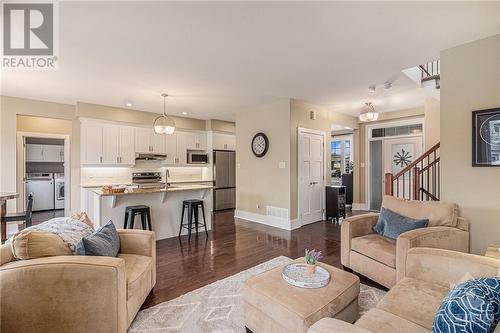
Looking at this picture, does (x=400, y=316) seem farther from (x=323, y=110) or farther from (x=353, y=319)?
(x=323, y=110)

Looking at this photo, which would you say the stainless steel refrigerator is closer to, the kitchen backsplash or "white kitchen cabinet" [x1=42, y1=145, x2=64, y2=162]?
the kitchen backsplash

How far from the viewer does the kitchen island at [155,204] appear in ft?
12.6

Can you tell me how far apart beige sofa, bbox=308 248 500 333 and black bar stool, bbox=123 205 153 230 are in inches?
132

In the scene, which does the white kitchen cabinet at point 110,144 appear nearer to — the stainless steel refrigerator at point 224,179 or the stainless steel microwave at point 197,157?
the stainless steel microwave at point 197,157

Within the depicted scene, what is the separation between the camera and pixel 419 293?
1.64 metres

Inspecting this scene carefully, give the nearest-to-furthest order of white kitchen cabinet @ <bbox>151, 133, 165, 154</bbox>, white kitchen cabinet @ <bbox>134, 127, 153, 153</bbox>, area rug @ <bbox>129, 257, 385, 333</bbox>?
1. area rug @ <bbox>129, 257, 385, 333</bbox>
2. white kitchen cabinet @ <bbox>134, 127, 153, 153</bbox>
3. white kitchen cabinet @ <bbox>151, 133, 165, 154</bbox>

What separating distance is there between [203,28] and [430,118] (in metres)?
4.84

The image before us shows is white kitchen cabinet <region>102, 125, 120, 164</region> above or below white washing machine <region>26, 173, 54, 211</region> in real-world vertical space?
above

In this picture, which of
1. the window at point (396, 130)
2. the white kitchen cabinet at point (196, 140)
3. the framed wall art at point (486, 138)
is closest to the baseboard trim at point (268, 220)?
the white kitchen cabinet at point (196, 140)

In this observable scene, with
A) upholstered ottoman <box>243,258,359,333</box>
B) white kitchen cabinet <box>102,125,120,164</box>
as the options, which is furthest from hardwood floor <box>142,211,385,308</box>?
white kitchen cabinet <box>102,125,120,164</box>

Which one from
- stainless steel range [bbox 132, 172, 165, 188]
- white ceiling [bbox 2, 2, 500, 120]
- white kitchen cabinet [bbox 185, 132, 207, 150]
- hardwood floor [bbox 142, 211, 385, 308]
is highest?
white ceiling [bbox 2, 2, 500, 120]

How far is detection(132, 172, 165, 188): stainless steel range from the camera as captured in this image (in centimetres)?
637

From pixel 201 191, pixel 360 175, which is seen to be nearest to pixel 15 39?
pixel 201 191

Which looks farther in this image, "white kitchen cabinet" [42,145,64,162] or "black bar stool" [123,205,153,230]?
"white kitchen cabinet" [42,145,64,162]
